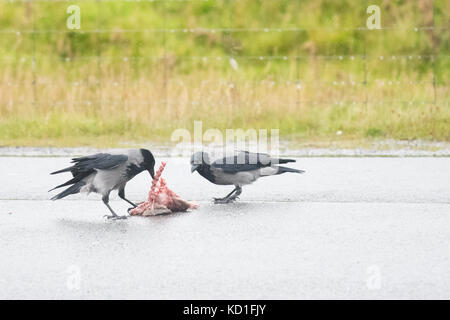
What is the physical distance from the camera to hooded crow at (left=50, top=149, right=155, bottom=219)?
7984 millimetres

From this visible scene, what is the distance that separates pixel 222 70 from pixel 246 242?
986 cm

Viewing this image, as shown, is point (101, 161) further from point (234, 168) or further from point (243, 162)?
point (243, 162)

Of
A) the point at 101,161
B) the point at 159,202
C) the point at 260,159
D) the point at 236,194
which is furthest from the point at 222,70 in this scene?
the point at 101,161

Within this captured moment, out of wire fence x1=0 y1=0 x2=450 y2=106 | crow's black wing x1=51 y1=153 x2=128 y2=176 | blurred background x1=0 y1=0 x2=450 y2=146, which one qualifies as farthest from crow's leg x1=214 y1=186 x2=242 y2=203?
wire fence x1=0 y1=0 x2=450 y2=106

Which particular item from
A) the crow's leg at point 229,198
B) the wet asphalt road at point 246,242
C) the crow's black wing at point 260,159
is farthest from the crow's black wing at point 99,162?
the crow's black wing at point 260,159

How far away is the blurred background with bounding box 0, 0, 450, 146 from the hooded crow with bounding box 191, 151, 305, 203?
15.6 ft

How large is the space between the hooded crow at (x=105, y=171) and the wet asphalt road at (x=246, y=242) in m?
0.26

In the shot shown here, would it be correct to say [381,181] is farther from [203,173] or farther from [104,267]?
[104,267]

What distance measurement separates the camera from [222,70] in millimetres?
16641

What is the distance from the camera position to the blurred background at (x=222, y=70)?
574 inches

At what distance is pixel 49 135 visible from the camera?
14398 millimetres

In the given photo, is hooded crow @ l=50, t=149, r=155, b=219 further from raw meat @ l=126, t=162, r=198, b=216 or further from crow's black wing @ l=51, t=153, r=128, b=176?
raw meat @ l=126, t=162, r=198, b=216

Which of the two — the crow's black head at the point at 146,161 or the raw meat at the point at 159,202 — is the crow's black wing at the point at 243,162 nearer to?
the raw meat at the point at 159,202

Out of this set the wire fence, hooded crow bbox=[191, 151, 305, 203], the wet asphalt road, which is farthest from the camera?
the wire fence
